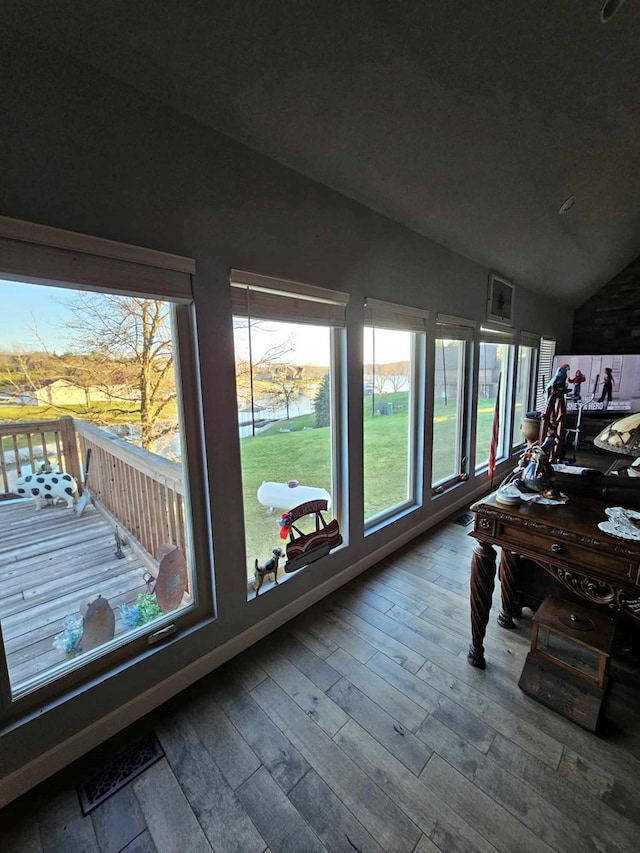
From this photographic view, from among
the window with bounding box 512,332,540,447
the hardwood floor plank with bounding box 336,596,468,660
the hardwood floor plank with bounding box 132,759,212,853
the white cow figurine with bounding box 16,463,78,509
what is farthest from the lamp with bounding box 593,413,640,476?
the window with bounding box 512,332,540,447

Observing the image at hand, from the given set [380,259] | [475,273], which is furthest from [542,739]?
[475,273]

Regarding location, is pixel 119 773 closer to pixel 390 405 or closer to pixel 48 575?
pixel 48 575

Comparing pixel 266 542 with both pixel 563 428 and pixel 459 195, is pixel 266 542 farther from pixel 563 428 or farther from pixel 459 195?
pixel 459 195

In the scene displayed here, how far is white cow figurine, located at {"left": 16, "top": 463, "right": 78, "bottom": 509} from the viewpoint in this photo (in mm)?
1407

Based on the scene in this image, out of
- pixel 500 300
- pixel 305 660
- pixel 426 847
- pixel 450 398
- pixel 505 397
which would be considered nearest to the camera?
pixel 426 847

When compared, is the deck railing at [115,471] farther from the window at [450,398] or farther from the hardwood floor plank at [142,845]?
the window at [450,398]

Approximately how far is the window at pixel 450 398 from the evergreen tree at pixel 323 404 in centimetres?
132

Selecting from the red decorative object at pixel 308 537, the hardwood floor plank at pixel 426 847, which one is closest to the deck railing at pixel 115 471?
the red decorative object at pixel 308 537

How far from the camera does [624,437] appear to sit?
1.60 m

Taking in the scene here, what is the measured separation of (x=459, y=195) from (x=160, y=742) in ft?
11.3

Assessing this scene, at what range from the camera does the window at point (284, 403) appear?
1.89 m

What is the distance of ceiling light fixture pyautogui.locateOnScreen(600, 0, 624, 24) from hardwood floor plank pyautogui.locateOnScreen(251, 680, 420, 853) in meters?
3.05

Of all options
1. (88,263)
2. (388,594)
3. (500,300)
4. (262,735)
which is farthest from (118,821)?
(500,300)

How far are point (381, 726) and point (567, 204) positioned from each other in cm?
386
